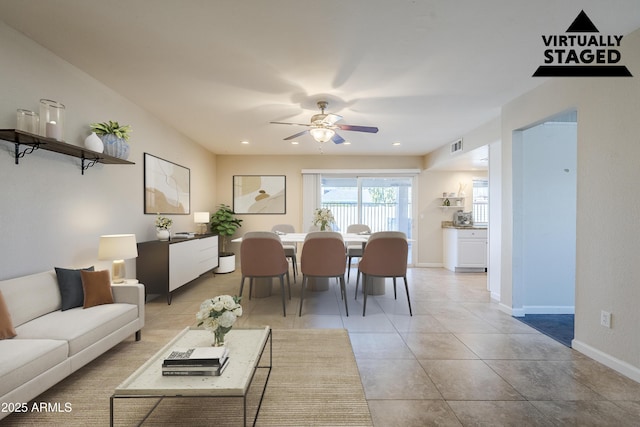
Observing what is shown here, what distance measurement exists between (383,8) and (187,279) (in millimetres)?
3898

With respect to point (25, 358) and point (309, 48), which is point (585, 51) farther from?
point (25, 358)

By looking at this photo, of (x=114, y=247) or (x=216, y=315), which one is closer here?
(x=216, y=315)

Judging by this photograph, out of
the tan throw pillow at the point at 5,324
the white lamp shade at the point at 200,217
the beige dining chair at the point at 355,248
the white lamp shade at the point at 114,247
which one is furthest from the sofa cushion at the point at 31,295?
the beige dining chair at the point at 355,248

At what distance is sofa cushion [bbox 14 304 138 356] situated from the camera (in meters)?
1.78

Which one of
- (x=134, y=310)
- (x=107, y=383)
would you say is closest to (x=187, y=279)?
(x=134, y=310)

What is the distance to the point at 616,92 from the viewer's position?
2104mm

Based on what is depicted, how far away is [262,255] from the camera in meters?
3.24

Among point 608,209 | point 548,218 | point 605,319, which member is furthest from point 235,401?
point 548,218

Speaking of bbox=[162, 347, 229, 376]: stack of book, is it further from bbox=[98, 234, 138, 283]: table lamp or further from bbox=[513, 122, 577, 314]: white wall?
bbox=[513, 122, 577, 314]: white wall

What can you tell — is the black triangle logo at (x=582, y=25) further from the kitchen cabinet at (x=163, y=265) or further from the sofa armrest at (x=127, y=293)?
the kitchen cabinet at (x=163, y=265)

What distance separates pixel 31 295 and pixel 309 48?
9.23 feet

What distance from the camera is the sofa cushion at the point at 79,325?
1777 millimetres

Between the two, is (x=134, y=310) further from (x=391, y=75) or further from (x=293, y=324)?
(x=391, y=75)

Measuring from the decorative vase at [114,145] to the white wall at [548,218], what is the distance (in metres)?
4.51
